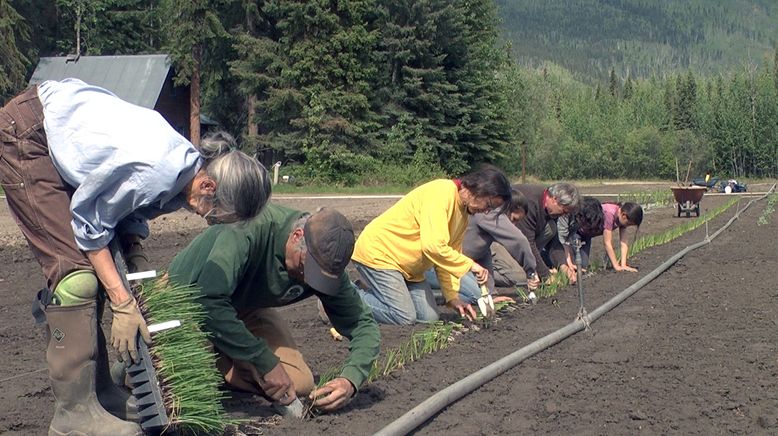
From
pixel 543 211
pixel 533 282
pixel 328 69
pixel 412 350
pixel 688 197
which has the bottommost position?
pixel 688 197

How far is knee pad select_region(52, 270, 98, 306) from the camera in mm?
3498

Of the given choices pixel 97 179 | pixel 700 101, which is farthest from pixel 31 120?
pixel 700 101

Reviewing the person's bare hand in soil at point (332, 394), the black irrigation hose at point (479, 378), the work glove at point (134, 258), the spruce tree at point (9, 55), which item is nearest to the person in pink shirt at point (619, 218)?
the black irrigation hose at point (479, 378)

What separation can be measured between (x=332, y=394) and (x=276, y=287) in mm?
555

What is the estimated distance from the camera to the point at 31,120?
362 cm

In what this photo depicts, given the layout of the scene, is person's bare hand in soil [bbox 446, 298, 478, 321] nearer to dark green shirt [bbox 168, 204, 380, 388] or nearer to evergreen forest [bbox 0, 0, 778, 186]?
dark green shirt [bbox 168, 204, 380, 388]

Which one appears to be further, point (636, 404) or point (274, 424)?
point (636, 404)

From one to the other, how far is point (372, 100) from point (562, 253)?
3134cm

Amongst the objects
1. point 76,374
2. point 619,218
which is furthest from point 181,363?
point 619,218

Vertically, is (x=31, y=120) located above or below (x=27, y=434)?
above

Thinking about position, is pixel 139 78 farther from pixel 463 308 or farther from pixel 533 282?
pixel 463 308

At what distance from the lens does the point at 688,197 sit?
73.8 ft

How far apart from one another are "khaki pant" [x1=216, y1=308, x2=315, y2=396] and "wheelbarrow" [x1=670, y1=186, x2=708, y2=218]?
63.4 feet

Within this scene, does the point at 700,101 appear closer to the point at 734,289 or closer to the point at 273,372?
the point at 734,289
